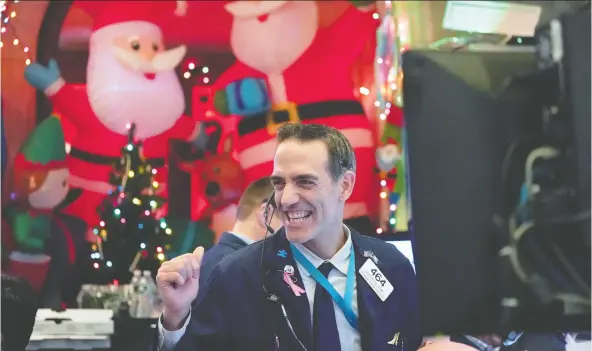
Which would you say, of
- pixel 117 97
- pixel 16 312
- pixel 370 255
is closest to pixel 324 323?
pixel 370 255

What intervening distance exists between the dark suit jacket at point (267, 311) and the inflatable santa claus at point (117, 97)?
2.63 metres

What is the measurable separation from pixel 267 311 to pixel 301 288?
89 mm

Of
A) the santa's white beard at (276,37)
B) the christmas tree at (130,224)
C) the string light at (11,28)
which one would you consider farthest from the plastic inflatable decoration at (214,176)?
the string light at (11,28)

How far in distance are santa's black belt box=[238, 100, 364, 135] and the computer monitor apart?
309 centimetres

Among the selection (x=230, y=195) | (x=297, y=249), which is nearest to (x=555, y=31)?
(x=297, y=249)

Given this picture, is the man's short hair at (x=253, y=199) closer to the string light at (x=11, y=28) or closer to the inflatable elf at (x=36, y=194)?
the inflatable elf at (x=36, y=194)

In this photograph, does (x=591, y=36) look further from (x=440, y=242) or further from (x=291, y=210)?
(x=291, y=210)

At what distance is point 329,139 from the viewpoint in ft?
4.69

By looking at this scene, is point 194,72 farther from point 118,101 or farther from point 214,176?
point 214,176

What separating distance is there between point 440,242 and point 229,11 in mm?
3519

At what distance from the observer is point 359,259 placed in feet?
4.97

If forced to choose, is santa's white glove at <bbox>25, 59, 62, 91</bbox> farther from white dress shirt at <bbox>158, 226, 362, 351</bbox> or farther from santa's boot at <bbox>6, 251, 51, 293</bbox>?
white dress shirt at <bbox>158, 226, 362, 351</bbox>

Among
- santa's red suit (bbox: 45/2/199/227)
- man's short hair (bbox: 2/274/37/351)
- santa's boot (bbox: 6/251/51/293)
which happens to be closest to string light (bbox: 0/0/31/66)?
santa's red suit (bbox: 45/2/199/227)

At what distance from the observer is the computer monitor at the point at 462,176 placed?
0.86 meters
